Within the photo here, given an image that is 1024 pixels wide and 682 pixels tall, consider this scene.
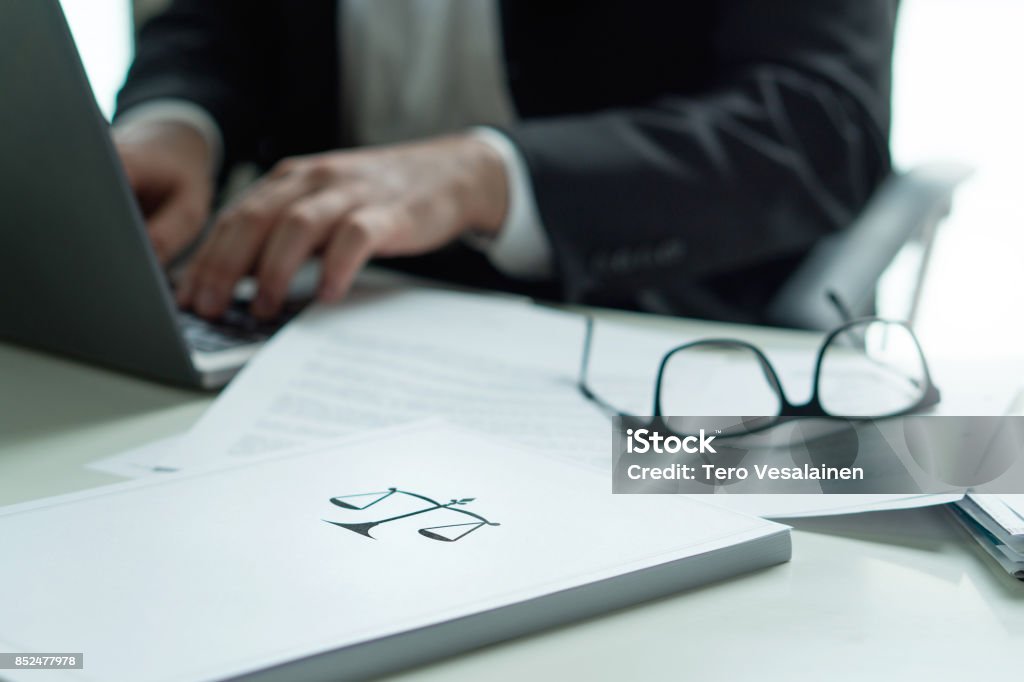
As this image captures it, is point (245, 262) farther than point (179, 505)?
Yes

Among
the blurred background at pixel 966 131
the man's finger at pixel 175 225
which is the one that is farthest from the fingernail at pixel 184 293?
the blurred background at pixel 966 131

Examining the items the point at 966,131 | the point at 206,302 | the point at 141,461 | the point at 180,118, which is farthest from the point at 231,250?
the point at 966,131

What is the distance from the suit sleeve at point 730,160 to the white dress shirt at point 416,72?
20cm

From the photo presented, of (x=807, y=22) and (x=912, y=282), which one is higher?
(x=807, y=22)

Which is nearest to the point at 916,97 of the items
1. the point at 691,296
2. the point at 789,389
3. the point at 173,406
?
the point at 691,296

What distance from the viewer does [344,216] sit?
2.14 feet

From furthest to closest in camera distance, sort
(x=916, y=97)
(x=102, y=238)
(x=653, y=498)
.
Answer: (x=916, y=97) → (x=102, y=238) → (x=653, y=498)

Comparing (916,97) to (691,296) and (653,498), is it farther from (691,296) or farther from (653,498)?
(653,498)

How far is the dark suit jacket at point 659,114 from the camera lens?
77cm

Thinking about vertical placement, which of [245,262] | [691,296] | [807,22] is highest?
[807,22]

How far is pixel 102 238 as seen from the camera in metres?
0.46

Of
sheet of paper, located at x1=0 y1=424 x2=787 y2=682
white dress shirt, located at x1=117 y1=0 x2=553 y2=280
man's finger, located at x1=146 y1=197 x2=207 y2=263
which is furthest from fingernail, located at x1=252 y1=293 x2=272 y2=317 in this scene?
white dress shirt, located at x1=117 y1=0 x2=553 y2=280

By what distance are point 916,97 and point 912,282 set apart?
0.89 meters

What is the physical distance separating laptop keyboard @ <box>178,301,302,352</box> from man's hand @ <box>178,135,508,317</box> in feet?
0.03
